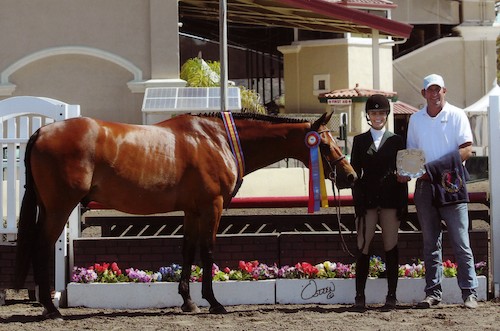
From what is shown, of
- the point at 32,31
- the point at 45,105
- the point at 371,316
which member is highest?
the point at 32,31

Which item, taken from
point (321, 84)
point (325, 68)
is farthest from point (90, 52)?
point (325, 68)

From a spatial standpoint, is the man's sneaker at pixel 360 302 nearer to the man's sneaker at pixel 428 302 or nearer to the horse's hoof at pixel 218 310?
the man's sneaker at pixel 428 302

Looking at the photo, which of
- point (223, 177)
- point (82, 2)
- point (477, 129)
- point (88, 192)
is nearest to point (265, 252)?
point (223, 177)

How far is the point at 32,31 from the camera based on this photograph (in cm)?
2434

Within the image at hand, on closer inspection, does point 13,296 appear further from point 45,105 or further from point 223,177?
point 223,177

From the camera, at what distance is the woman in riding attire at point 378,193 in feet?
26.9

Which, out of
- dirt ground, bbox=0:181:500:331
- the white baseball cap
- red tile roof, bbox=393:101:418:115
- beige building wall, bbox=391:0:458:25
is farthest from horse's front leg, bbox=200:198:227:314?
beige building wall, bbox=391:0:458:25

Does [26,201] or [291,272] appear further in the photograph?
[291,272]

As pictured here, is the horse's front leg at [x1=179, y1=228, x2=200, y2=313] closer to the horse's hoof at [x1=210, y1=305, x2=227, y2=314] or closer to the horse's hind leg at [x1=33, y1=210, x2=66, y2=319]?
the horse's hoof at [x1=210, y1=305, x2=227, y2=314]

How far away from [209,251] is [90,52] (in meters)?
16.5

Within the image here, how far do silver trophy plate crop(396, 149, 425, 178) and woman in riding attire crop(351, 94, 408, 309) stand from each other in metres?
0.20

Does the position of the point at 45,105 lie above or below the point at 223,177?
above

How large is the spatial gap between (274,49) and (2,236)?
28856 mm

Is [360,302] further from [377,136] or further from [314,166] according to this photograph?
[377,136]
